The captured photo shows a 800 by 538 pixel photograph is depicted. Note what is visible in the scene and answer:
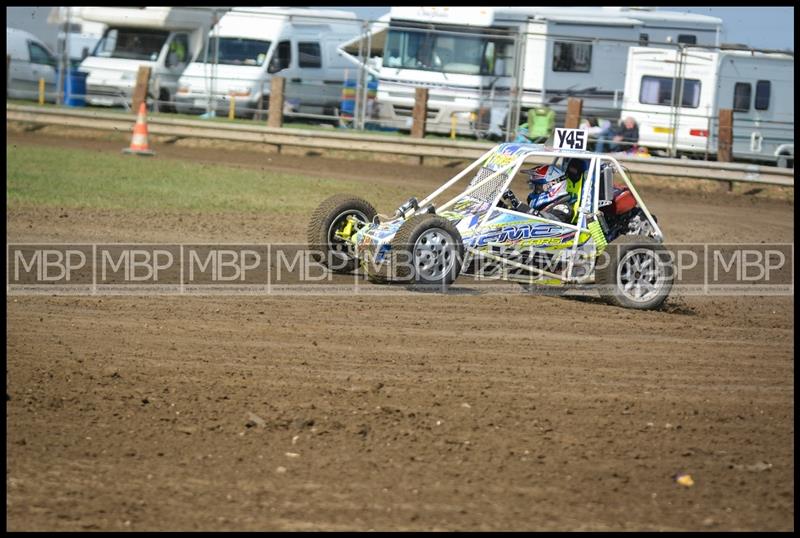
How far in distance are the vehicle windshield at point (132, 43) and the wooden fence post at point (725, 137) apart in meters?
13.2

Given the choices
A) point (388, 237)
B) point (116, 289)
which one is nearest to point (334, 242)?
point (388, 237)

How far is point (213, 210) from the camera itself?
1403cm

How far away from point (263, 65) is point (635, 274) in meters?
17.1

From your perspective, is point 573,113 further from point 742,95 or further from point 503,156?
point 503,156

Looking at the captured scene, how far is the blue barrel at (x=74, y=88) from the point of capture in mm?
25188

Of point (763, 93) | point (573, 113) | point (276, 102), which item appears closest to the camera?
point (573, 113)

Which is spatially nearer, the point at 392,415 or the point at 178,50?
the point at 392,415

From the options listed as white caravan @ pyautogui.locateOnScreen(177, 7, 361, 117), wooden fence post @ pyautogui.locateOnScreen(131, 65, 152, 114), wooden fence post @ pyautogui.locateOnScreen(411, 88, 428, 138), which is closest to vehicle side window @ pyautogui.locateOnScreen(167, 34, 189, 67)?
white caravan @ pyautogui.locateOnScreen(177, 7, 361, 117)

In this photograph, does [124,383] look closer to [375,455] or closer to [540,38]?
[375,455]

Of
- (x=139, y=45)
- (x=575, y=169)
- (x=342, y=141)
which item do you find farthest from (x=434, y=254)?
(x=139, y=45)

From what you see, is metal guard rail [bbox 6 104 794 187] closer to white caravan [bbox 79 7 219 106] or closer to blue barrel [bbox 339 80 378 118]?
blue barrel [bbox 339 80 378 118]

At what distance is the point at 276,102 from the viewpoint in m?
21.9

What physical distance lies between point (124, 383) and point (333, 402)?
1.18 m

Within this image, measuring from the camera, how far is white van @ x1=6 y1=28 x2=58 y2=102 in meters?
25.4
